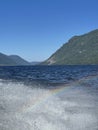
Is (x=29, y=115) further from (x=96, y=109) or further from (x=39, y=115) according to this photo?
(x=96, y=109)

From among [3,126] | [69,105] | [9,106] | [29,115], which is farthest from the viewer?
[69,105]

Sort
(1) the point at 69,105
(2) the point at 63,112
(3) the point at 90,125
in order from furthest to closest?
(1) the point at 69,105 < (2) the point at 63,112 < (3) the point at 90,125

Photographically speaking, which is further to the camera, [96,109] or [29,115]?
[96,109]

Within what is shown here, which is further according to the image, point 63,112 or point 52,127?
point 63,112

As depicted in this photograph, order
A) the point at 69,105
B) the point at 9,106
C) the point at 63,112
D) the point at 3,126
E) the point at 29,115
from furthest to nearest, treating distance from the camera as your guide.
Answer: the point at 69,105, the point at 9,106, the point at 63,112, the point at 29,115, the point at 3,126

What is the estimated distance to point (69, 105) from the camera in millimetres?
20719

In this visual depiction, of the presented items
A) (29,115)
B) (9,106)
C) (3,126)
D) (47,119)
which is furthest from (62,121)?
(9,106)

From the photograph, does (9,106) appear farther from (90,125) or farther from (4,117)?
(90,125)

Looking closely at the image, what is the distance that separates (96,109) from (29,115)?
201 inches

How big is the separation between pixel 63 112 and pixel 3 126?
4.97 meters

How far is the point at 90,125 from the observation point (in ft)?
48.5

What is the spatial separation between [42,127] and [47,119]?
142 centimetres

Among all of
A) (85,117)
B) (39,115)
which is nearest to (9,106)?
(39,115)

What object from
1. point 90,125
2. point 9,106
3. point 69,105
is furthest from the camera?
point 69,105
